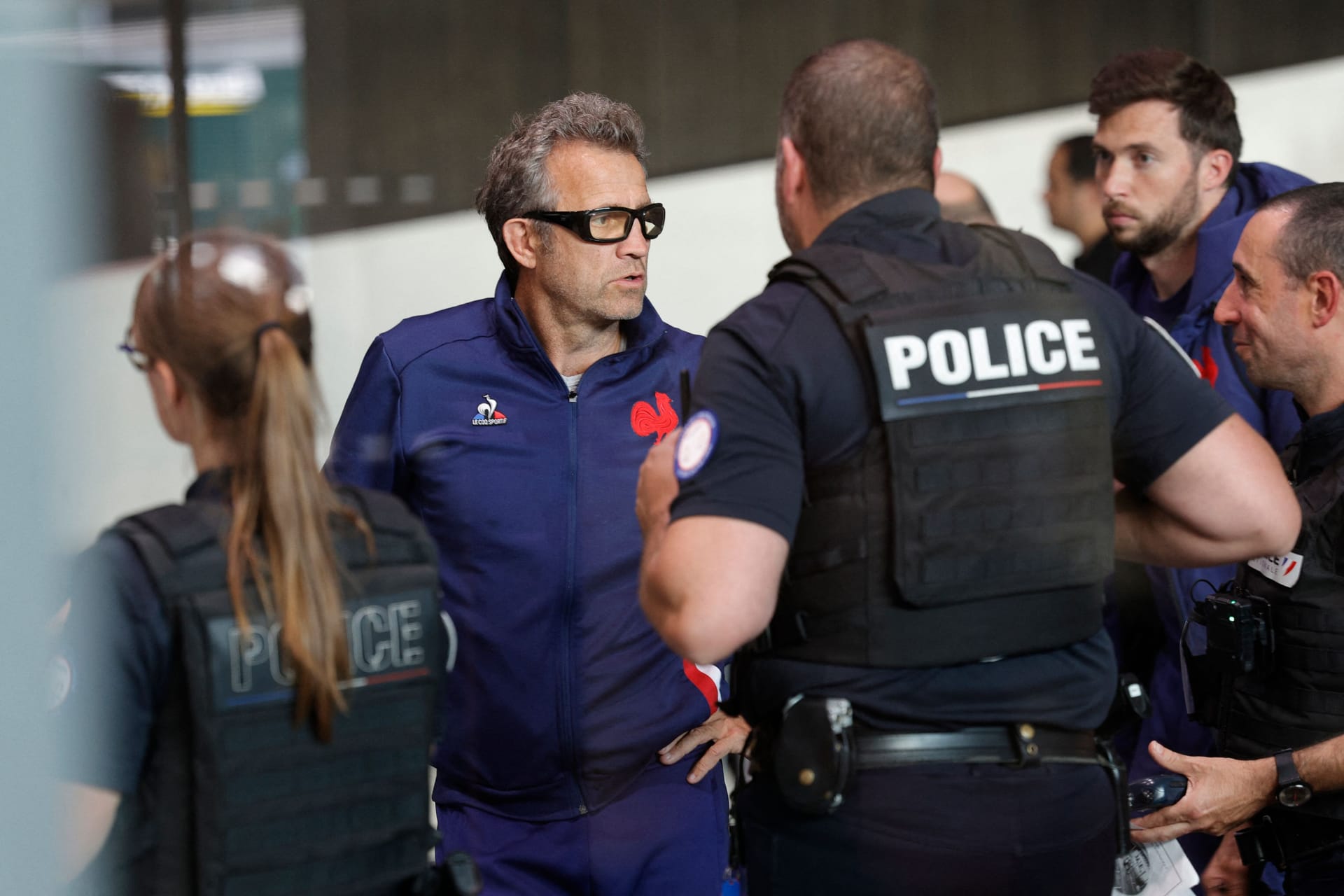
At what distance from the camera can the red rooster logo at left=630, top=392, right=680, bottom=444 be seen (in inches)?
90.7

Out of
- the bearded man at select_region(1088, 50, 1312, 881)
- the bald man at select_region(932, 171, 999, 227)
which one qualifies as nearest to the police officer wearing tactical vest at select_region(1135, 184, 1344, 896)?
the bearded man at select_region(1088, 50, 1312, 881)

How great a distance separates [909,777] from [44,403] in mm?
1032

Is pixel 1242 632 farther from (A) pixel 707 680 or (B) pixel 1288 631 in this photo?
(A) pixel 707 680

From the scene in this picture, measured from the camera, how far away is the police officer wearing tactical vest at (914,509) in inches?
63.0

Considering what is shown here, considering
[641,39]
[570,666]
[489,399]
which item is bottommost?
[570,666]

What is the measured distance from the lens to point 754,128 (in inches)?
246

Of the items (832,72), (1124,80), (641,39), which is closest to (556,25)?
(641,39)

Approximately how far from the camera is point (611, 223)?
7.50 ft

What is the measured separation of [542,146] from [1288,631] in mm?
1391

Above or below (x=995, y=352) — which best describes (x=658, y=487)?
below

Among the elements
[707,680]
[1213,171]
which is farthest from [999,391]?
[1213,171]

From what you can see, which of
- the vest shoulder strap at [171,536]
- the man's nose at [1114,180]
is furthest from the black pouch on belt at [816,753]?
the man's nose at [1114,180]

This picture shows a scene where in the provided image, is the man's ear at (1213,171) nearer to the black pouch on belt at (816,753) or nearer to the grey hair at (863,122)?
the grey hair at (863,122)

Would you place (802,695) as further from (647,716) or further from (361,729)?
(647,716)
